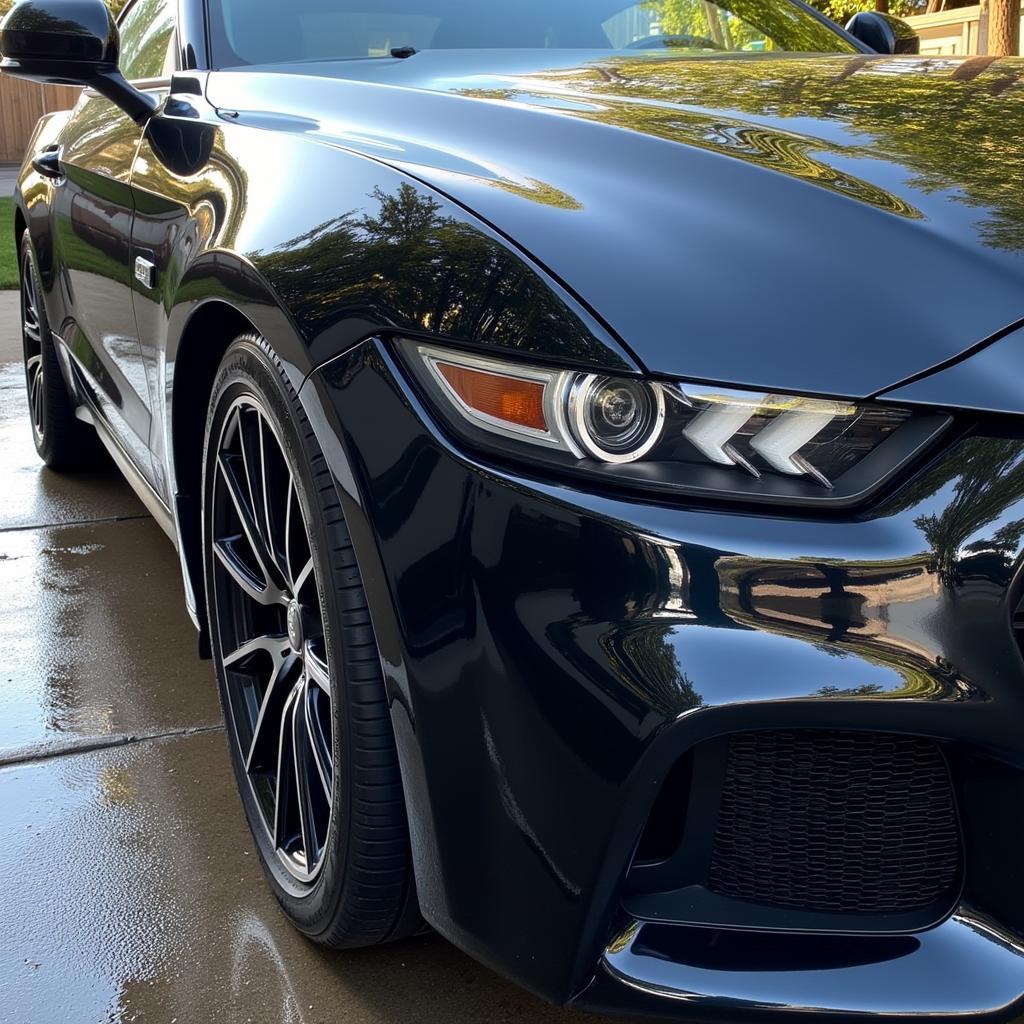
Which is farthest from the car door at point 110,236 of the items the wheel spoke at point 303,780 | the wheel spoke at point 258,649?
the wheel spoke at point 303,780

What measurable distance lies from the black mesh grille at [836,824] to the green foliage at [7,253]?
860 cm

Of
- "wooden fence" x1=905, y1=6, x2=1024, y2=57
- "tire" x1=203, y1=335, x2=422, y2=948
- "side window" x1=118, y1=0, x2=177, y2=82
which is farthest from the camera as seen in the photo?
"wooden fence" x1=905, y1=6, x2=1024, y2=57

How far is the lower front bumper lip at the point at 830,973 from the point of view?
131cm

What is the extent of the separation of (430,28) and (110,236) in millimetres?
798

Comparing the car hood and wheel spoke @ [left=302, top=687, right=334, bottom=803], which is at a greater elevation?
the car hood

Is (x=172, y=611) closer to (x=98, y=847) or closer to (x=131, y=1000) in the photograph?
(x=98, y=847)

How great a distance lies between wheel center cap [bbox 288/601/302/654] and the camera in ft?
6.12

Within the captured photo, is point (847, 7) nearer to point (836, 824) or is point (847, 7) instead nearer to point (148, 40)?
point (148, 40)

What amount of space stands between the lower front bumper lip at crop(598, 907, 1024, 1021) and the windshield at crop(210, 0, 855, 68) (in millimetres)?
1892

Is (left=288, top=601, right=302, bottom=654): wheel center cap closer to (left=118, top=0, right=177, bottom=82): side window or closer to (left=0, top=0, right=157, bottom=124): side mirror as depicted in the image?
(left=0, top=0, right=157, bottom=124): side mirror

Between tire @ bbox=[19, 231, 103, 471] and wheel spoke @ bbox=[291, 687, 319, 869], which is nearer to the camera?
wheel spoke @ bbox=[291, 687, 319, 869]

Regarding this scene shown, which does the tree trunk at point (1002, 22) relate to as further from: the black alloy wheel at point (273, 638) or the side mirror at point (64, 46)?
the black alloy wheel at point (273, 638)

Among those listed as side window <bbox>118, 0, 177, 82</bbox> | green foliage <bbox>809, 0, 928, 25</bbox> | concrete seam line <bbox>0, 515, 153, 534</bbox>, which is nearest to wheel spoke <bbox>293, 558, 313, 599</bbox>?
side window <bbox>118, 0, 177, 82</bbox>

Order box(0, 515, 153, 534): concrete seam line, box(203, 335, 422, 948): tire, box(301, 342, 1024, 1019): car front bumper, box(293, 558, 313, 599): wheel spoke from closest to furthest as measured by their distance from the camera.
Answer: box(301, 342, 1024, 1019): car front bumper, box(203, 335, 422, 948): tire, box(293, 558, 313, 599): wheel spoke, box(0, 515, 153, 534): concrete seam line
